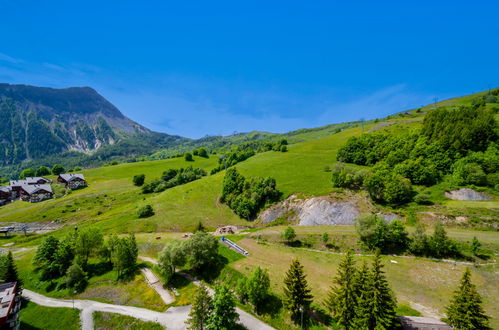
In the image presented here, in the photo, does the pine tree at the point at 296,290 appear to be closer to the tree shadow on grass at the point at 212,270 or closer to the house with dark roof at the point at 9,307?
the tree shadow on grass at the point at 212,270

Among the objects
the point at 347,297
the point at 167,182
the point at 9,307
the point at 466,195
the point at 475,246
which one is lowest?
the point at 9,307

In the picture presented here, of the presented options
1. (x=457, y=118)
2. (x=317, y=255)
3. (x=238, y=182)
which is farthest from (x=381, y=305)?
(x=457, y=118)

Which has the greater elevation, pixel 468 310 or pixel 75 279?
pixel 468 310

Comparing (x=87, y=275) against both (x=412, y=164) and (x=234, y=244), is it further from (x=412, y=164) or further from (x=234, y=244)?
(x=412, y=164)

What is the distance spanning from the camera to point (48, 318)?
40438 mm

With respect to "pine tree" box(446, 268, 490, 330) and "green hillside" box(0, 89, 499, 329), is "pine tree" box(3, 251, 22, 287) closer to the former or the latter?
"green hillside" box(0, 89, 499, 329)

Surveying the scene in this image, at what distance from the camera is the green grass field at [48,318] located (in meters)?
38.4

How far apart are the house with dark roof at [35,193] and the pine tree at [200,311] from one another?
506ft

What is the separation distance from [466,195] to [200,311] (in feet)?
250

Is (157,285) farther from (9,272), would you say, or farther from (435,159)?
(435,159)

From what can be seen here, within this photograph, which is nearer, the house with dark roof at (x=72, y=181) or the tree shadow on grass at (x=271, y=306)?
the tree shadow on grass at (x=271, y=306)

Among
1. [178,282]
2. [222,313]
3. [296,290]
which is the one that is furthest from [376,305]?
[178,282]

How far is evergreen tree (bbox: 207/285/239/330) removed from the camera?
100 ft

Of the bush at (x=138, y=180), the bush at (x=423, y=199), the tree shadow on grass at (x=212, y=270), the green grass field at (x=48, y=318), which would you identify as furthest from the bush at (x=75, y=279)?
the bush at (x=138, y=180)
